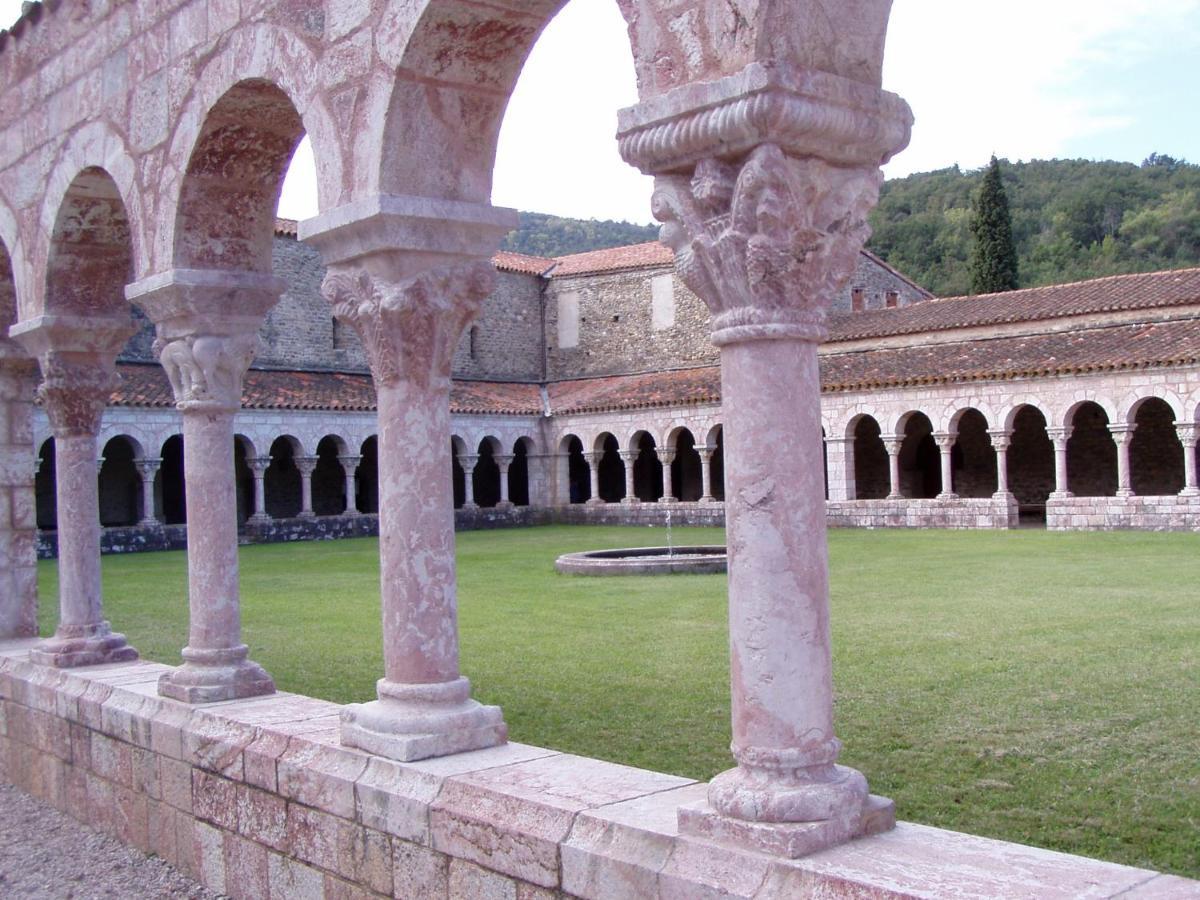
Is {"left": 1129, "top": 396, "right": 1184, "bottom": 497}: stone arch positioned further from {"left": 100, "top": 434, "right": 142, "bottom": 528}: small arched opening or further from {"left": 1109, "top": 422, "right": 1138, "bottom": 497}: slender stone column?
{"left": 100, "top": 434, "right": 142, "bottom": 528}: small arched opening

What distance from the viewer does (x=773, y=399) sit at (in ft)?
10.6

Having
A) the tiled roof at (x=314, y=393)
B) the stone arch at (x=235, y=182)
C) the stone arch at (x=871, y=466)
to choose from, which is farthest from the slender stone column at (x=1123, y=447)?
the stone arch at (x=235, y=182)

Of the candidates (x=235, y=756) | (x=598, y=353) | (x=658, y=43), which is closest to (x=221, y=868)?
(x=235, y=756)

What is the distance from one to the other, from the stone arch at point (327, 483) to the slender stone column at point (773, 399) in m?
27.0

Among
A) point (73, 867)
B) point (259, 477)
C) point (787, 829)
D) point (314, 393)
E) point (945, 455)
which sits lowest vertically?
point (73, 867)

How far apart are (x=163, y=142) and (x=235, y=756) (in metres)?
2.90

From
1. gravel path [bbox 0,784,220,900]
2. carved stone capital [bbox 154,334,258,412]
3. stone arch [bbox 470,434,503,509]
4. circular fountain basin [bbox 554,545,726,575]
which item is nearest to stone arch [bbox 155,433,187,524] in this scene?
stone arch [bbox 470,434,503,509]

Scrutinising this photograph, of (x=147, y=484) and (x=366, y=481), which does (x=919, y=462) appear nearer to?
(x=366, y=481)

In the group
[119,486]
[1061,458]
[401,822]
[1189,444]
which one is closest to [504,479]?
[119,486]

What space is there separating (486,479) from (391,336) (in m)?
28.3

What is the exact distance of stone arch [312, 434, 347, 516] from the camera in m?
29.6

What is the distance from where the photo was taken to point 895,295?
33.3m

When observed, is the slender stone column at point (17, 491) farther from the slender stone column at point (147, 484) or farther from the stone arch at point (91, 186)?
the slender stone column at point (147, 484)

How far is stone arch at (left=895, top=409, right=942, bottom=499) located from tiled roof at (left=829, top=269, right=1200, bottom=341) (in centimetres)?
240
